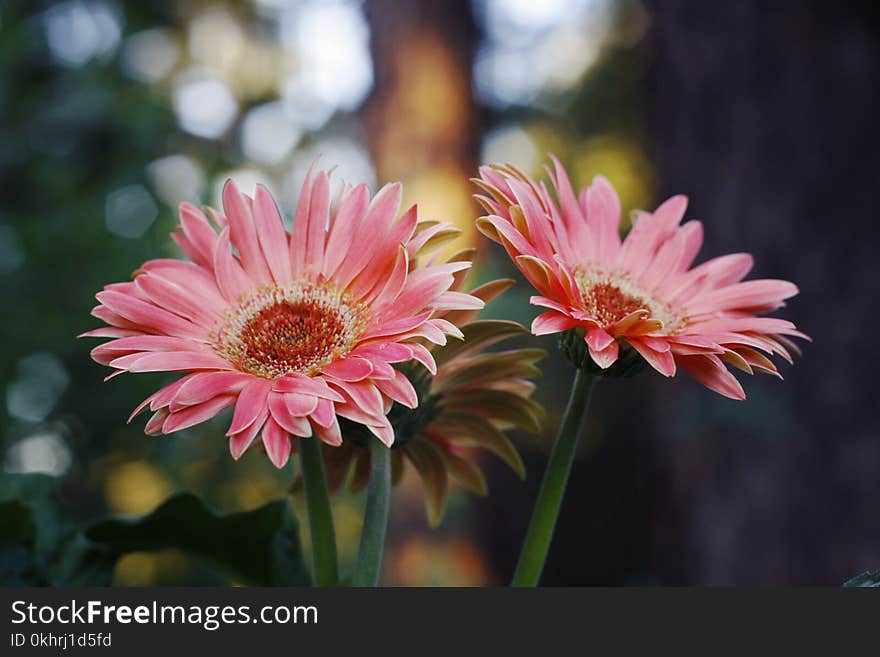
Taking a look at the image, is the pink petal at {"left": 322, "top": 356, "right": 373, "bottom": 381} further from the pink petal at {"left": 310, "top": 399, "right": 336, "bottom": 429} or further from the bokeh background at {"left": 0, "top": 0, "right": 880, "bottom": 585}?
the bokeh background at {"left": 0, "top": 0, "right": 880, "bottom": 585}

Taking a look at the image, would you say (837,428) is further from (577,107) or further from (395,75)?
(577,107)

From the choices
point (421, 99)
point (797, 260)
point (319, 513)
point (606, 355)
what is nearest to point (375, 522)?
point (319, 513)

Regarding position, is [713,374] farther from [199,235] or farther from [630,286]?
[199,235]

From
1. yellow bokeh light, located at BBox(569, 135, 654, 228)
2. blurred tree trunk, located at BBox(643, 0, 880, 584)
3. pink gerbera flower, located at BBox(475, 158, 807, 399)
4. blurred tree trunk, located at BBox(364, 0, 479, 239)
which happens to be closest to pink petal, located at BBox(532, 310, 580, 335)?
pink gerbera flower, located at BBox(475, 158, 807, 399)

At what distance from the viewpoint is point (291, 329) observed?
447mm

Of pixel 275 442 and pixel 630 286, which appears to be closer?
pixel 275 442

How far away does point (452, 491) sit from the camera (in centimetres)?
191

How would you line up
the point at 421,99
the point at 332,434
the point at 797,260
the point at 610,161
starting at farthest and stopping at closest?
the point at 610,161, the point at 421,99, the point at 797,260, the point at 332,434

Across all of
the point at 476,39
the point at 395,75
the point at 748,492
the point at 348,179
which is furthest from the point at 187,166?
the point at 348,179

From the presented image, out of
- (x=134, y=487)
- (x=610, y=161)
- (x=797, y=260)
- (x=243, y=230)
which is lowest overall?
(x=243, y=230)

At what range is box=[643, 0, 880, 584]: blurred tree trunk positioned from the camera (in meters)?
1.38

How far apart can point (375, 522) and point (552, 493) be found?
0.29 feet

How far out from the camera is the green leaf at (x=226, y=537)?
1.66ft

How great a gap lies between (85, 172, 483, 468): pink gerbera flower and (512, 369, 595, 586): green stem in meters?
0.09
